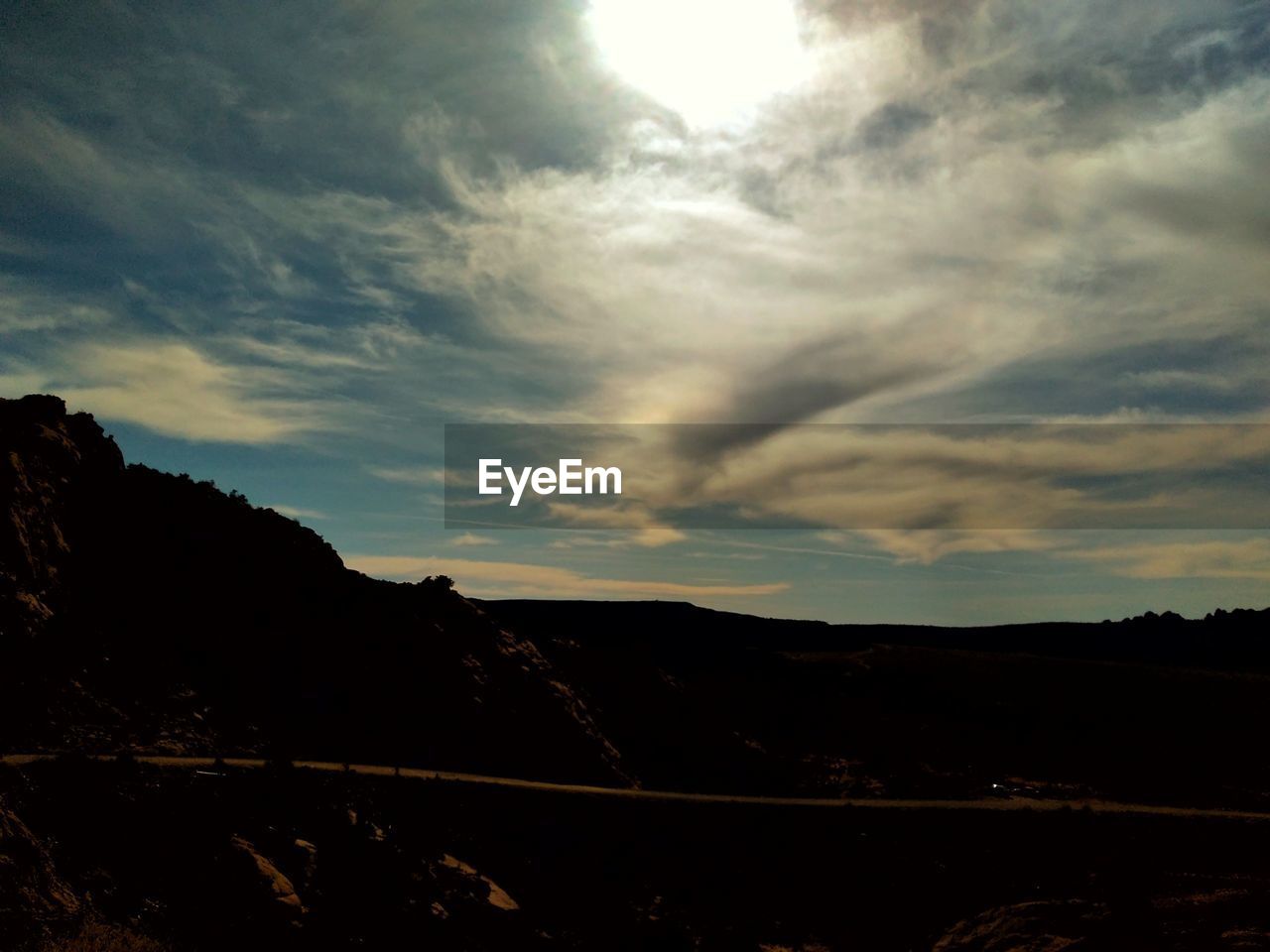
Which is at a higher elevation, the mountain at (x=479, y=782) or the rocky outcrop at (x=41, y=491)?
the rocky outcrop at (x=41, y=491)

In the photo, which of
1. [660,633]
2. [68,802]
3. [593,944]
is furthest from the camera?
[660,633]

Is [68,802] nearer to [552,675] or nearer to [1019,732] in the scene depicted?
[552,675]

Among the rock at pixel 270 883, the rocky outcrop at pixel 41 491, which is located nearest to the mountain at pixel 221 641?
the rocky outcrop at pixel 41 491

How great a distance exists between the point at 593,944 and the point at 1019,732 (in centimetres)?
4139

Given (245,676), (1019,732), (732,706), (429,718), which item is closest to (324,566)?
(245,676)

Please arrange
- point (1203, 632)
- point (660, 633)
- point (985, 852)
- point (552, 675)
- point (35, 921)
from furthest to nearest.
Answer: point (1203, 632), point (660, 633), point (552, 675), point (985, 852), point (35, 921)

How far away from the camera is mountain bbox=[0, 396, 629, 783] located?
3328 cm

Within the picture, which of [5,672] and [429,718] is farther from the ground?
[5,672]

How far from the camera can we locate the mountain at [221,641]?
1310 inches

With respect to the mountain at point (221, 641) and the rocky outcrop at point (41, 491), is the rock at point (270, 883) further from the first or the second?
the rocky outcrop at point (41, 491)

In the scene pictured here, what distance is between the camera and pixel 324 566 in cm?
4797

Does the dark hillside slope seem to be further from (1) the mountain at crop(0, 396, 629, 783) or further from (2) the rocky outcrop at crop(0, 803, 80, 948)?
(2) the rocky outcrop at crop(0, 803, 80, 948)

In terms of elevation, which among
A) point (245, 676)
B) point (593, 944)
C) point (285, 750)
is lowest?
point (593, 944)

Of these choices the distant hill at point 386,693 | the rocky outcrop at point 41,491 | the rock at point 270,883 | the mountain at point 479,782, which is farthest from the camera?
the rocky outcrop at point 41,491
